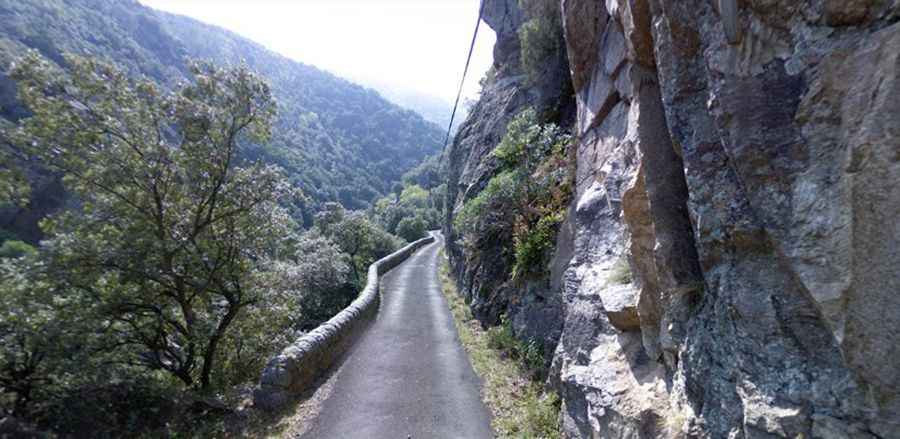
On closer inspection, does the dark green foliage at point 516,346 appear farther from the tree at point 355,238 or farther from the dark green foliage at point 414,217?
the dark green foliage at point 414,217

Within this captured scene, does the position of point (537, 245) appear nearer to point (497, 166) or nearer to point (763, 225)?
point (497, 166)

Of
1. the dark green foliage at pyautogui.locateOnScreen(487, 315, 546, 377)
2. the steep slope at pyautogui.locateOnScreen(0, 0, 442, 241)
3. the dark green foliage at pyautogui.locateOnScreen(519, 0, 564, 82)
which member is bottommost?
the dark green foliage at pyautogui.locateOnScreen(487, 315, 546, 377)

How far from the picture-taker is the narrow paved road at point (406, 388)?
7.00 m

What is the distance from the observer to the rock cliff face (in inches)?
85.2

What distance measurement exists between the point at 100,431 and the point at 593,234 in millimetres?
8802

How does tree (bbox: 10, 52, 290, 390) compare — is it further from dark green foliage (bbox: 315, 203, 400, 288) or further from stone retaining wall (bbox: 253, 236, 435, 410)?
dark green foliage (bbox: 315, 203, 400, 288)

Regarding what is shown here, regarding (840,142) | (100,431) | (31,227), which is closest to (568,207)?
(840,142)

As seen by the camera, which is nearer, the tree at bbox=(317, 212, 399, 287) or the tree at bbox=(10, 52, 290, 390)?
the tree at bbox=(10, 52, 290, 390)

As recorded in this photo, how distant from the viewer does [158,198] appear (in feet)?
28.1

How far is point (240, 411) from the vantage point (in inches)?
307

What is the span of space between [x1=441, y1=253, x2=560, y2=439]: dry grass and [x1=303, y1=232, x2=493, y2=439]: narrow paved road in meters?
0.24

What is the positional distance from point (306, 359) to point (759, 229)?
Answer: 836 cm

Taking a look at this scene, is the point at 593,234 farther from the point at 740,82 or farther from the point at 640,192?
the point at 740,82

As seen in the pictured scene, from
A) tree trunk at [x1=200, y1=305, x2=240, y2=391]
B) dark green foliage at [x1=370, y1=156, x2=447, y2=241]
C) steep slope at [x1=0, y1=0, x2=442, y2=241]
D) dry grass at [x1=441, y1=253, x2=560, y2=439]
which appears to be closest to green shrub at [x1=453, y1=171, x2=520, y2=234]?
dry grass at [x1=441, y1=253, x2=560, y2=439]
